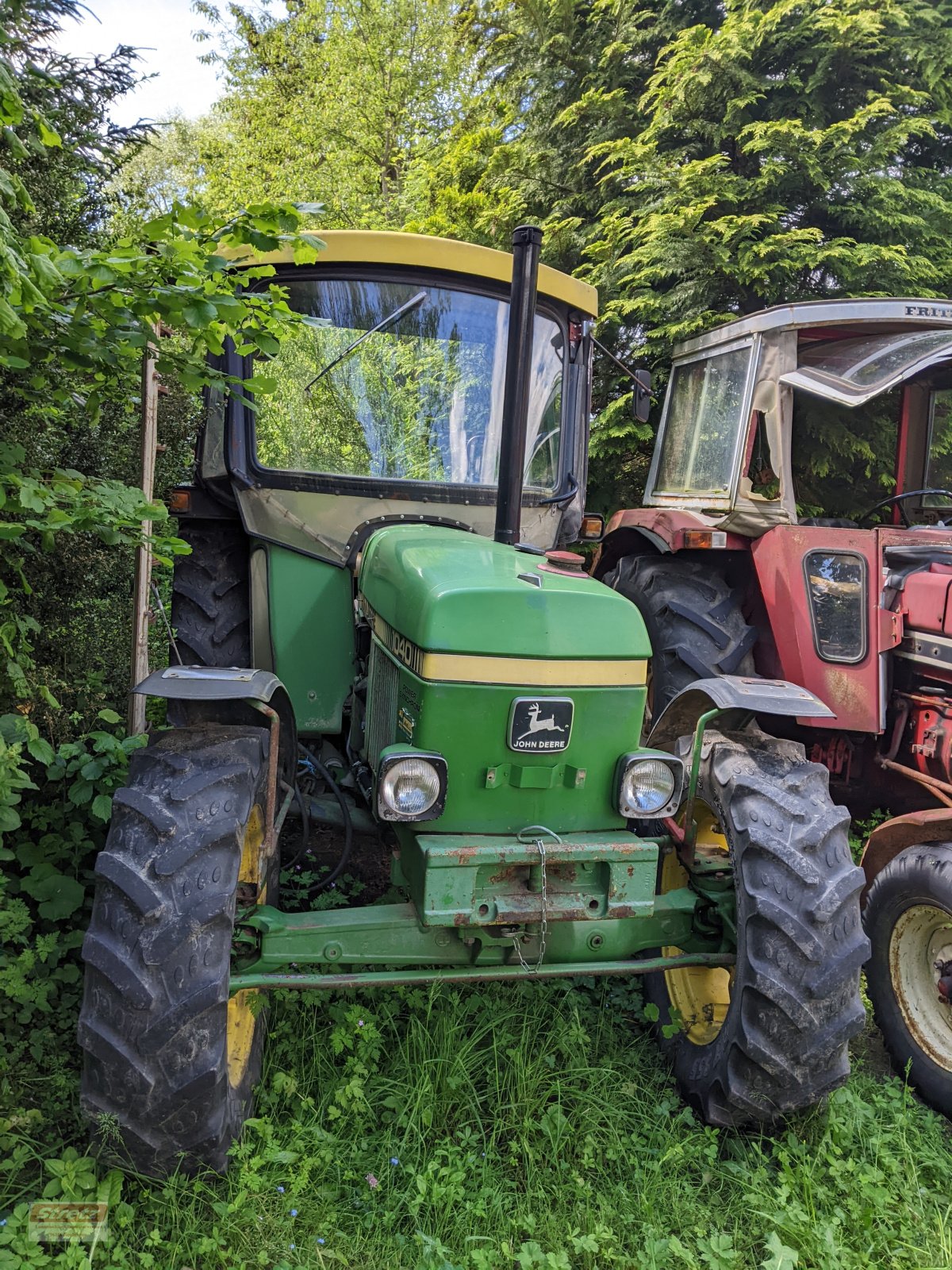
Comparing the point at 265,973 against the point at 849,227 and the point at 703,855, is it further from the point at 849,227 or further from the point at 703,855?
the point at 849,227

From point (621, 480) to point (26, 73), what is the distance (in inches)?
195

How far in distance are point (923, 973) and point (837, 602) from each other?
4.67ft

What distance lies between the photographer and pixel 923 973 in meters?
2.82

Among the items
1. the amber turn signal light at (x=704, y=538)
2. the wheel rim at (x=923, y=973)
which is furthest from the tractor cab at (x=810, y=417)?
the wheel rim at (x=923, y=973)

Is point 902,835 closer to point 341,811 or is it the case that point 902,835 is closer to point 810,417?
point 341,811

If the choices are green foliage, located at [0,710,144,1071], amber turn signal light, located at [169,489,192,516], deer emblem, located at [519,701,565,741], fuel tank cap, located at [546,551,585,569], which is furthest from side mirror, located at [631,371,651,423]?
green foliage, located at [0,710,144,1071]

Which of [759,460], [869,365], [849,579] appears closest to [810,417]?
[759,460]

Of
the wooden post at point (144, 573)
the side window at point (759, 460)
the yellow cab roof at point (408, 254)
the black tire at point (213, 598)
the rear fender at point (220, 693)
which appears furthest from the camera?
the side window at point (759, 460)

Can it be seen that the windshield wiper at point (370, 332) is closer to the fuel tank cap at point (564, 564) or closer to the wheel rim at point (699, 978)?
the fuel tank cap at point (564, 564)

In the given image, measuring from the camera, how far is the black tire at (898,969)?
2662 millimetres

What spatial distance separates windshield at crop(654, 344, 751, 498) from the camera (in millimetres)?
4219

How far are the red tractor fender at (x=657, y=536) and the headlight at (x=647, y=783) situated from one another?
70.8 inches

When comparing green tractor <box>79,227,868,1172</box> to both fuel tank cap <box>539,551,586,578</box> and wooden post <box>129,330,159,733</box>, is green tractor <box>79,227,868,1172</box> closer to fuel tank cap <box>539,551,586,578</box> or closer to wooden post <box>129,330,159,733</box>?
fuel tank cap <box>539,551,586,578</box>

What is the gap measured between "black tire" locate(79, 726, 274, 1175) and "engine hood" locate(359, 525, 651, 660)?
0.66 metres
